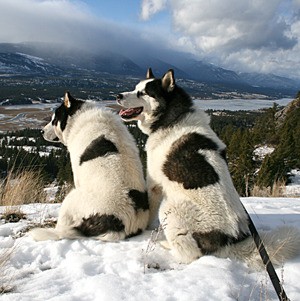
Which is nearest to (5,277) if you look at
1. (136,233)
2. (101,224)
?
(101,224)

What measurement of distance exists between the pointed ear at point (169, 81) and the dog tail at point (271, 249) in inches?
112

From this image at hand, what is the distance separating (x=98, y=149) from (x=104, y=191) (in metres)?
0.80

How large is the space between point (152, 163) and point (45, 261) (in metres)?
2.12

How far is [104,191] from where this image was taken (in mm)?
4789

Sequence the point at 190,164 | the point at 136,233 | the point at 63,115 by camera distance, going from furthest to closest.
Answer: the point at 63,115, the point at 136,233, the point at 190,164

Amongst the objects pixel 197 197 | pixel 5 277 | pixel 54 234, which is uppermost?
pixel 197 197

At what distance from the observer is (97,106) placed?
6426 millimetres

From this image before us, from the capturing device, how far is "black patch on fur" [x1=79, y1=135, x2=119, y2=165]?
16.9 feet

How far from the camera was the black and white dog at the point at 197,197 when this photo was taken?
400 cm

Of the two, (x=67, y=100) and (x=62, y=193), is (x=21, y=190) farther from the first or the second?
(x=67, y=100)

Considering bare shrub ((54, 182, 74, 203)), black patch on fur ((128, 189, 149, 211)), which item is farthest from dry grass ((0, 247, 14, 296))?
bare shrub ((54, 182, 74, 203))

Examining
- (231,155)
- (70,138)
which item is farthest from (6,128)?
(70,138)

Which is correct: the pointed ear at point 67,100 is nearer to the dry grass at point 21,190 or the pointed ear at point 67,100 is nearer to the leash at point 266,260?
the dry grass at point 21,190

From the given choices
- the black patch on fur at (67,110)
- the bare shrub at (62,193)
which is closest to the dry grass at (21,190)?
the bare shrub at (62,193)
